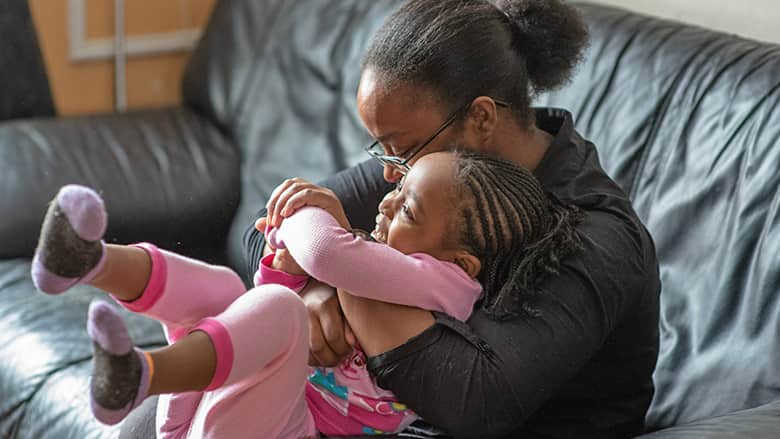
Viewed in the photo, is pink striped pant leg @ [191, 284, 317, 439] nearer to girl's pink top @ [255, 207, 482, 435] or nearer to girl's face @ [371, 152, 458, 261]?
girl's pink top @ [255, 207, 482, 435]

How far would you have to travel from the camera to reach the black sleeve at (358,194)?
5.99 feet

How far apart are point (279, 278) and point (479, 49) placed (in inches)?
16.2

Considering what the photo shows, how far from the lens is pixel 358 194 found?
184 cm

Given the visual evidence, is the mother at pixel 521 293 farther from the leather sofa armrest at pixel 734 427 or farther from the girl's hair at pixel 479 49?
the leather sofa armrest at pixel 734 427

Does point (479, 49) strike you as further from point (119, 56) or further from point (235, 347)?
point (119, 56)

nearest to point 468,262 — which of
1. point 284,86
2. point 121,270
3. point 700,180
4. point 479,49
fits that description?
point 479,49

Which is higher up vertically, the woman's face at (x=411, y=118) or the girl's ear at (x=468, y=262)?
the woman's face at (x=411, y=118)

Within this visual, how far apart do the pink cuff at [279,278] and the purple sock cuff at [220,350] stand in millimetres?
242

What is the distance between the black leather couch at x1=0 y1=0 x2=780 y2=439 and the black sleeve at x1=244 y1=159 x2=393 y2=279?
0.39 m

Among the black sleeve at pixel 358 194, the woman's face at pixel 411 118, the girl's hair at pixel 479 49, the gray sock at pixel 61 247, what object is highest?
the girl's hair at pixel 479 49

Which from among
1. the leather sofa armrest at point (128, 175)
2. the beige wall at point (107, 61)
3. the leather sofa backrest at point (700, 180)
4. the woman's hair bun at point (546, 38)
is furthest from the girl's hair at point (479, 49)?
the beige wall at point (107, 61)

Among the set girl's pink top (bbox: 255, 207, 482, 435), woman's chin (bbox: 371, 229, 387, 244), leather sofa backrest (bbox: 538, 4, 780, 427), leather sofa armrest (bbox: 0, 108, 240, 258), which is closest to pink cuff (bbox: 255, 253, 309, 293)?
girl's pink top (bbox: 255, 207, 482, 435)

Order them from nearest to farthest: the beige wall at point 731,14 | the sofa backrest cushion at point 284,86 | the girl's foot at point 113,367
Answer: the girl's foot at point 113,367, the beige wall at point 731,14, the sofa backrest cushion at point 284,86

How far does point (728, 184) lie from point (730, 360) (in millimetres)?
289
